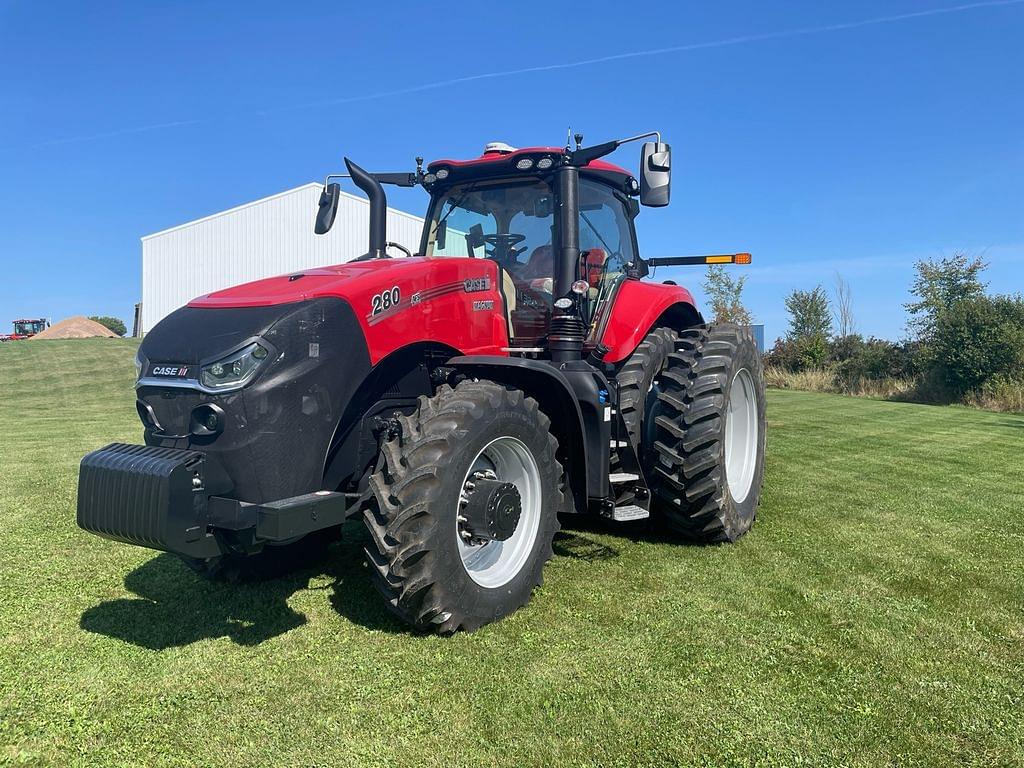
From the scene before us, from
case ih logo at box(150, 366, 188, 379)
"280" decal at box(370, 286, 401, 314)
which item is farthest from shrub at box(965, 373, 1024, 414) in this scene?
case ih logo at box(150, 366, 188, 379)

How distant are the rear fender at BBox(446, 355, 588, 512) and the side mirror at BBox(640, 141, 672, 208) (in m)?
1.29

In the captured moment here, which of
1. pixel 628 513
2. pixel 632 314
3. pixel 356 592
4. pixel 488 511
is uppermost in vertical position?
pixel 632 314

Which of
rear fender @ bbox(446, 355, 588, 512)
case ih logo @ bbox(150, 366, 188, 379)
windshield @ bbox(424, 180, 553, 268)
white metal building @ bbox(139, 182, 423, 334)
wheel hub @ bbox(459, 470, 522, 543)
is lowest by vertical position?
wheel hub @ bbox(459, 470, 522, 543)

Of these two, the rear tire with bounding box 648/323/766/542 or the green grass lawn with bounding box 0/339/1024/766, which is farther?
the rear tire with bounding box 648/323/766/542

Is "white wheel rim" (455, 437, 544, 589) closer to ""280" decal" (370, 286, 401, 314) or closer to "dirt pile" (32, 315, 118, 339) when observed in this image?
""280" decal" (370, 286, 401, 314)

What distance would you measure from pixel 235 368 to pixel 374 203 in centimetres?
206

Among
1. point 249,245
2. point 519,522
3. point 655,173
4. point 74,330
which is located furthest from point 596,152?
point 74,330

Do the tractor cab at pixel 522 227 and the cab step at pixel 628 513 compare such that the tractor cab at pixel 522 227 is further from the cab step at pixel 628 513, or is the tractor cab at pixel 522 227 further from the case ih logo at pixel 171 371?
the case ih logo at pixel 171 371

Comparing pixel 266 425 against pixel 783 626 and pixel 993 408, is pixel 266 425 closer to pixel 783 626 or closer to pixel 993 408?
pixel 783 626

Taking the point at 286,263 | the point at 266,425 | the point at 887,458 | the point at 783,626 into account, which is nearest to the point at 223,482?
the point at 266,425

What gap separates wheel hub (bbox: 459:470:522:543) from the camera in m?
3.41

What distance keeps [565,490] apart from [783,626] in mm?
1331

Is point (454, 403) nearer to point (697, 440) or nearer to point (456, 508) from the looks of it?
point (456, 508)

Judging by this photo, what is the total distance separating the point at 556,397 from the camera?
417 cm
